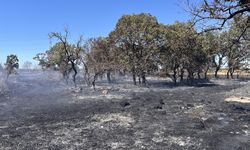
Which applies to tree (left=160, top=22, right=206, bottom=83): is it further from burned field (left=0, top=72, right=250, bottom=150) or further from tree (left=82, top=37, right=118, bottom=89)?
burned field (left=0, top=72, right=250, bottom=150)

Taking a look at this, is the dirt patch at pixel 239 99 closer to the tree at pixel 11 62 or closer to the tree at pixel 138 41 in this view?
the tree at pixel 138 41

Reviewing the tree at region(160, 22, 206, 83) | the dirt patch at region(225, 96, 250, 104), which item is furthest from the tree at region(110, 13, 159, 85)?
the dirt patch at region(225, 96, 250, 104)

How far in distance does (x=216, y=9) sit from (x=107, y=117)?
2222 centimetres

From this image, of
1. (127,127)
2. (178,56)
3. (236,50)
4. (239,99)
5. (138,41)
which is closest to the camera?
(127,127)

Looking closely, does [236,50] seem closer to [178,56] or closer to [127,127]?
[127,127]

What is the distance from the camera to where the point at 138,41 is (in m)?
81.8

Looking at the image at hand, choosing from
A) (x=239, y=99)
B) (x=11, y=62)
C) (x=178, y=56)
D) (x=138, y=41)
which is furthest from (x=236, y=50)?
(x=11, y=62)

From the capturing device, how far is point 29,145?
22.6 metres

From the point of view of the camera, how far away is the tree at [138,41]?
80312 millimetres

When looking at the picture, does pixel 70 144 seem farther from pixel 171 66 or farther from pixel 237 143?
pixel 171 66

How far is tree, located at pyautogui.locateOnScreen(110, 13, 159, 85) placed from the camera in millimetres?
80312

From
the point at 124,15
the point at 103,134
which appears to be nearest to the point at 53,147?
the point at 103,134

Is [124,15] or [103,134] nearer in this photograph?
[103,134]

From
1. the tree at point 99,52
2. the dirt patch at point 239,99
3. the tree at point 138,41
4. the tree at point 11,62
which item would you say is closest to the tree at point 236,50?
the dirt patch at point 239,99
